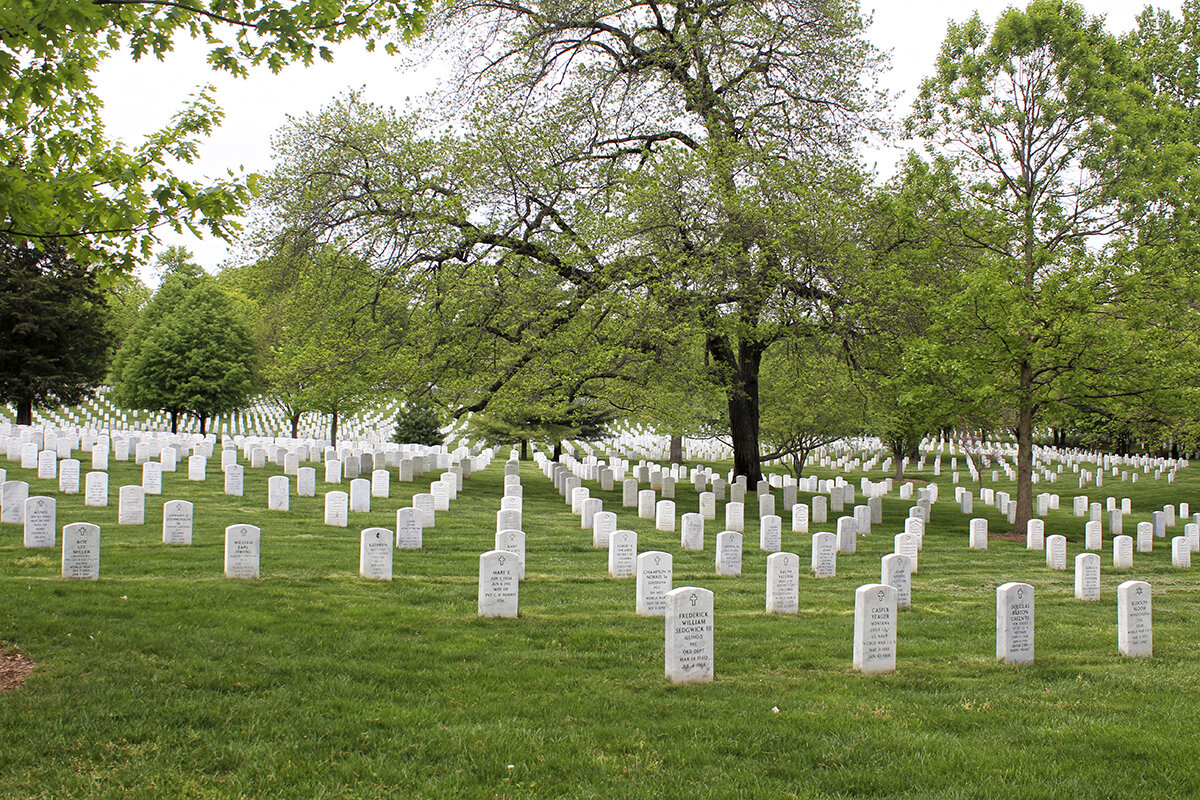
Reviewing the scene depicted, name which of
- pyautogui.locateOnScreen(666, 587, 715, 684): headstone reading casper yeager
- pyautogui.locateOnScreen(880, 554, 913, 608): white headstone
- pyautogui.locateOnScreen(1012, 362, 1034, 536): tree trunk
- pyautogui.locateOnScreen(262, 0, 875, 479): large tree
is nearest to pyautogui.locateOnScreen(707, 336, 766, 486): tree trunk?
pyautogui.locateOnScreen(262, 0, 875, 479): large tree

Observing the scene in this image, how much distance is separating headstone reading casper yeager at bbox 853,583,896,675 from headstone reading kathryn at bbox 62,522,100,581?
7.84 metres

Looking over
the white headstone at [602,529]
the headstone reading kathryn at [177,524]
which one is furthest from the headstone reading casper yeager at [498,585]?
the white headstone at [602,529]

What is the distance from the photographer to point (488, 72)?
813 inches

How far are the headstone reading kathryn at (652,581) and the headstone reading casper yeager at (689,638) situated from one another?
7.66 feet

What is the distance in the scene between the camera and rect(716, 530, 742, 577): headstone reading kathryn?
41.6 ft

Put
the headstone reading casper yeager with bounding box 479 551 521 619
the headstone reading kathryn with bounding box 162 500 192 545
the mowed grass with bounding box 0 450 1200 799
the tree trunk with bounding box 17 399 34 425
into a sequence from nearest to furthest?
the mowed grass with bounding box 0 450 1200 799 < the headstone reading casper yeager with bounding box 479 551 521 619 < the headstone reading kathryn with bounding box 162 500 192 545 < the tree trunk with bounding box 17 399 34 425

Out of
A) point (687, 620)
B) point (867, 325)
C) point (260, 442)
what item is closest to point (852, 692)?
point (687, 620)

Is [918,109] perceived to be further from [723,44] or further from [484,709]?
[484,709]

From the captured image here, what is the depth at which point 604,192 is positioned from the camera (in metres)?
20.5

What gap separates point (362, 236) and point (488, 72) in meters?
4.92

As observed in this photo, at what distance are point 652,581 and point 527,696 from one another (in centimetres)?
337

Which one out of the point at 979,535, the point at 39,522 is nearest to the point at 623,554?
the point at 39,522

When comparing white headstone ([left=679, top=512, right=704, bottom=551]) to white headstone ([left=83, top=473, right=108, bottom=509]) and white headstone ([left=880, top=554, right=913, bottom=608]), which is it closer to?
white headstone ([left=880, top=554, right=913, bottom=608])

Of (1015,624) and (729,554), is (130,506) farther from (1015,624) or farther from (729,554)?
(1015,624)
